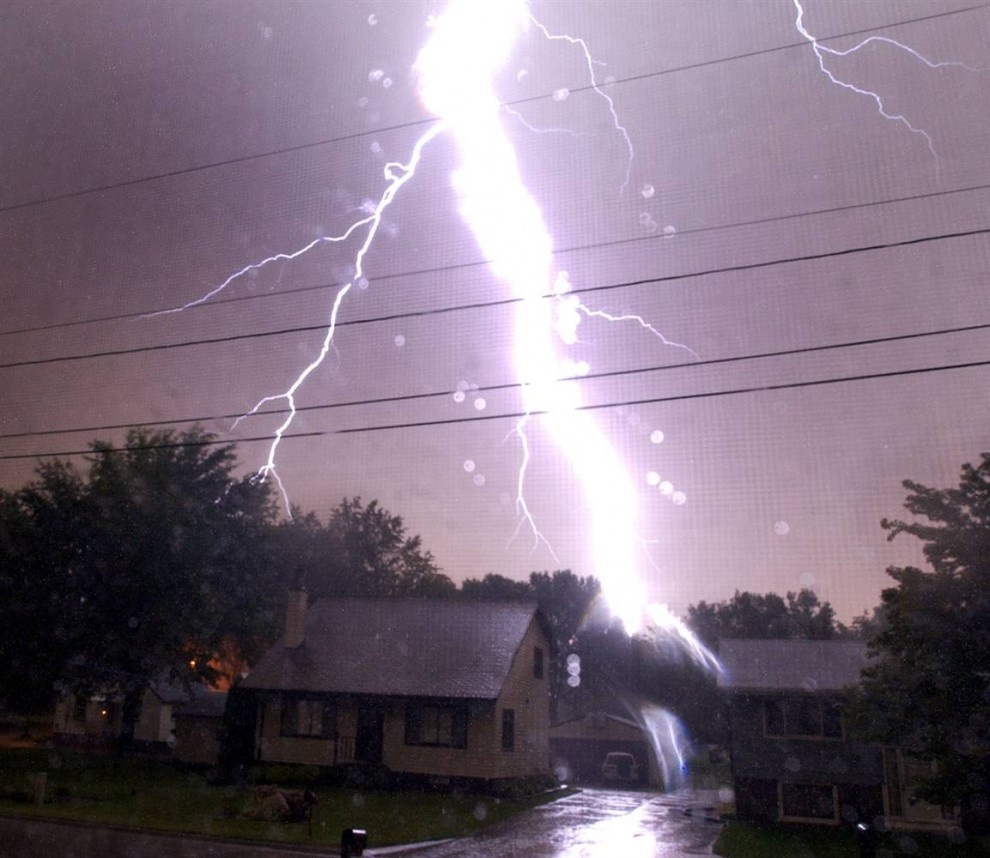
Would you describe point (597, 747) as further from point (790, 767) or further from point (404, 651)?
point (790, 767)

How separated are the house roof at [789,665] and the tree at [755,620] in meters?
36.5

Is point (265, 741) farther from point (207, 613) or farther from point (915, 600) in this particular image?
point (915, 600)

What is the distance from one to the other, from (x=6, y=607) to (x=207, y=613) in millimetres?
6780

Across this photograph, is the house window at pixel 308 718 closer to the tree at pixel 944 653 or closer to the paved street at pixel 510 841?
the paved street at pixel 510 841

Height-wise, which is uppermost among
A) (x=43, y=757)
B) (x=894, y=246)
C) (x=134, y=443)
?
(x=134, y=443)

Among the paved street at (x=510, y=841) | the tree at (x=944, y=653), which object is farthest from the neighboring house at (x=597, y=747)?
the tree at (x=944, y=653)

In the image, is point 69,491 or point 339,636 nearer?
point 339,636

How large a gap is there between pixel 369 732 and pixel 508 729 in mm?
4222

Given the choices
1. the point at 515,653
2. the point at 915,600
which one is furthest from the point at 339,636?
the point at 915,600

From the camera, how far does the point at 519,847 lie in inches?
636

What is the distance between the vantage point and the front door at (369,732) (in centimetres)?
2600

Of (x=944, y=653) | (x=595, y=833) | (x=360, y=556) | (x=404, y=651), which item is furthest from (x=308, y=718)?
(x=360, y=556)

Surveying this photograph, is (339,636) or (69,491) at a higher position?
(69,491)

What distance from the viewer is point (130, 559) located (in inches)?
1244
